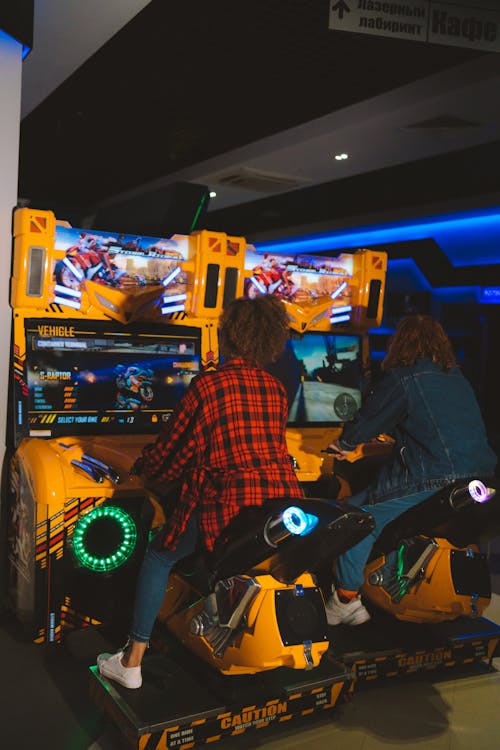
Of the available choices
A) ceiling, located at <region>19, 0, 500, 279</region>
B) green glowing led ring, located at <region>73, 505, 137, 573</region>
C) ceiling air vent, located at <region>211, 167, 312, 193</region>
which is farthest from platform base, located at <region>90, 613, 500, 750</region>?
ceiling air vent, located at <region>211, 167, 312, 193</region>

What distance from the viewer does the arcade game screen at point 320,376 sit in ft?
13.2

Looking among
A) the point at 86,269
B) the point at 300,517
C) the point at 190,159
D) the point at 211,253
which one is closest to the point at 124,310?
the point at 86,269

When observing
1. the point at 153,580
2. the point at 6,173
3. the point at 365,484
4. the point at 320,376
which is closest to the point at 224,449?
the point at 153,580

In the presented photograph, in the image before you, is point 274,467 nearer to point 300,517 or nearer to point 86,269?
point 300,517

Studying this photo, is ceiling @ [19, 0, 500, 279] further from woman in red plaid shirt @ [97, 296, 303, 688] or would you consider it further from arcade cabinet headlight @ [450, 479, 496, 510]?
arcade cabinet headlight @ [450, 479, 496, 510]

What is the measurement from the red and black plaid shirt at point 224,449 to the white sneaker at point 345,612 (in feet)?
2.77

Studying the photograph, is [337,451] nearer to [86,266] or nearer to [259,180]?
[86,266]

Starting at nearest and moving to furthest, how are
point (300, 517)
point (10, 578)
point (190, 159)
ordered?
point (300, 517)
point (10, 578)
point (190, 159)

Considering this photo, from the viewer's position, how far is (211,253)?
12.3 ft

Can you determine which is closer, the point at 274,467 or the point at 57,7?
the point at 274,467

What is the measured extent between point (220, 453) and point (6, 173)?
1.94 metres

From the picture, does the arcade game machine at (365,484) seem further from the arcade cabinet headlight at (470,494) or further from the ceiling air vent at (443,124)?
the ceiling air vent at (443,124)

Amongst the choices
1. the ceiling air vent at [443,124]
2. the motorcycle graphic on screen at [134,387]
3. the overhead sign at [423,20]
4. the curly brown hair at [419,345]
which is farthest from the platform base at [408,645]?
the ceiling air vent at [443,124]

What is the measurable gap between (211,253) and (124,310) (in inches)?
22.1
